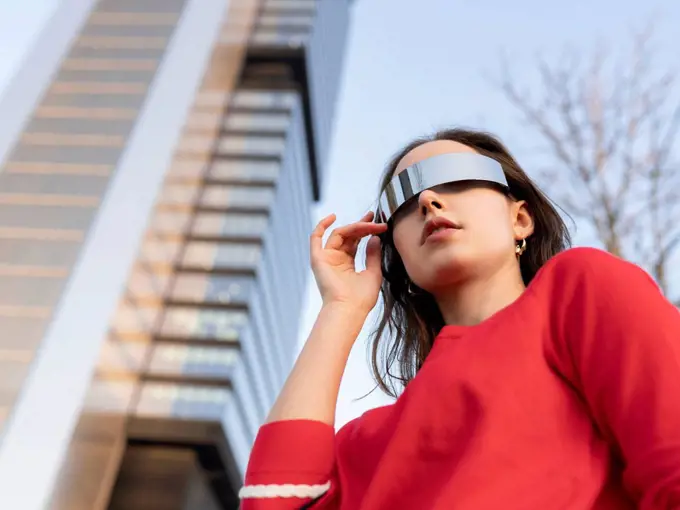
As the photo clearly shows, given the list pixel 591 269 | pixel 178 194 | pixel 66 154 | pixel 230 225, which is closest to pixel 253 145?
pixel 230 225

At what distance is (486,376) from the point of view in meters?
0.72

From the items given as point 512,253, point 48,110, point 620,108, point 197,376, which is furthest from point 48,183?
point 512,253

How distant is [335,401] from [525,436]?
1.02 ft

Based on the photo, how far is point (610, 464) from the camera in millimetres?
666

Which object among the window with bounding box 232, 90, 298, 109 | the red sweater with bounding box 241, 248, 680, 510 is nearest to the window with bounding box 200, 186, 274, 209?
the window with bounding box 232, 90, 298, 109

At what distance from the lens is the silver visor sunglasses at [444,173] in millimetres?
975

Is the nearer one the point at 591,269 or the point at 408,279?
the point at 591,269

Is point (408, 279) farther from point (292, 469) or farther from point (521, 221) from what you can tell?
point (292, 469)

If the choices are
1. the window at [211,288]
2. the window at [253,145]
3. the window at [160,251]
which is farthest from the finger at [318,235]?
the window at [253,145]

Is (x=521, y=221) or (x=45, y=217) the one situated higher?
(x=45, y=217)

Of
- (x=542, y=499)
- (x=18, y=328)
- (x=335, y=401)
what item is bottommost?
(x=542, y=499)

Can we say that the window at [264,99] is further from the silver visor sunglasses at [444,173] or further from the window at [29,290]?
the silver visor sunglasses at [444,173]

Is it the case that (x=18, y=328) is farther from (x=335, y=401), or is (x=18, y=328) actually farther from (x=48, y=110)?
(x=335, y=401)

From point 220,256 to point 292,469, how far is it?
63.4 feet
